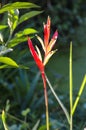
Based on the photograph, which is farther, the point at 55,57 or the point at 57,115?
the point at 55,57

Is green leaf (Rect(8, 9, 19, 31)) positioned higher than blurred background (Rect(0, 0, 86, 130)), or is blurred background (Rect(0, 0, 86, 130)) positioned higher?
green leaf (Rect(8, 9, 19, 31))

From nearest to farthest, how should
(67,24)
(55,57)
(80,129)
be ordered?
(80,129), (55,57), (67,24)

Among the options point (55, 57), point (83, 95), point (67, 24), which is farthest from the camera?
point (67, 24)

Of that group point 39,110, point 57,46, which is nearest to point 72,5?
point 57,46

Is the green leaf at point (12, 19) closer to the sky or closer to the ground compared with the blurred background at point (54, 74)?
closer to the sky

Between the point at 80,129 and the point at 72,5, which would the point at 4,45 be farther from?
the point at 72,5

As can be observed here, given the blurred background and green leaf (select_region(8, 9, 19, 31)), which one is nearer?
green leaf (select_region(8, 9, 19, 31))

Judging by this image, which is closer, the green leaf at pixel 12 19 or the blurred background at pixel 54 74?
the green leaf at pixel 12 19

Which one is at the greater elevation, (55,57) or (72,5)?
(72,5)
